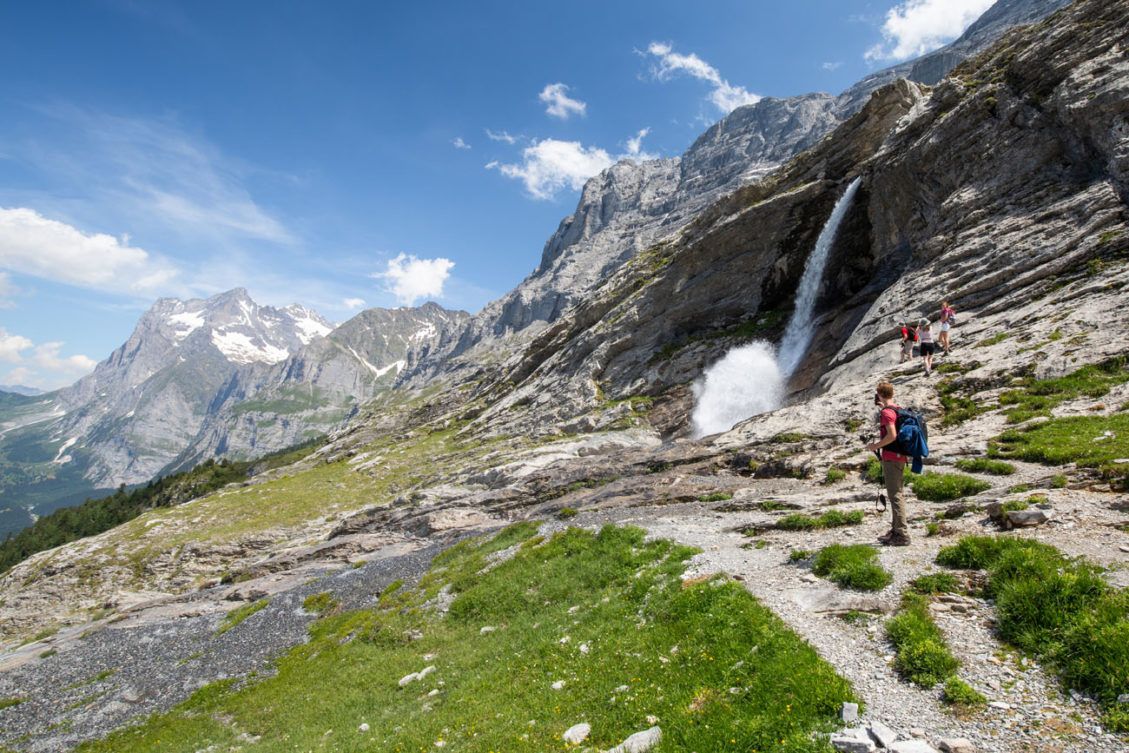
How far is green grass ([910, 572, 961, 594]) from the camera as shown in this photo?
10.8m

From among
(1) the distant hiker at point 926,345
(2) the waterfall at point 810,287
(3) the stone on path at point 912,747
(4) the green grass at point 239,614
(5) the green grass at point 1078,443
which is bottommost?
(4) the green grass at point 239,614

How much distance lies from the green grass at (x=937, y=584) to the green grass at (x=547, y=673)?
3077 mm

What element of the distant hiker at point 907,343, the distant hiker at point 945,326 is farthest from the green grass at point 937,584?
the distant hiker at point 907,343

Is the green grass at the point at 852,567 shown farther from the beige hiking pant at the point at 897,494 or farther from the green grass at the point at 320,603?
the green grass at the point at 320,603

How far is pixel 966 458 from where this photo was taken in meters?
20.3

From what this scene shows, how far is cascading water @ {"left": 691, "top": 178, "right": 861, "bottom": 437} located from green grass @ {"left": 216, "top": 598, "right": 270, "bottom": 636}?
39.4 m

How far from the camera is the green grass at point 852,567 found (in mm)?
12002

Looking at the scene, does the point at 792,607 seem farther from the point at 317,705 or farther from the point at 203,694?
the point at 203,694

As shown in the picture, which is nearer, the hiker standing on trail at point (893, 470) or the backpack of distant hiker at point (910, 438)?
the backpack of distant hiker at point (910, 438)

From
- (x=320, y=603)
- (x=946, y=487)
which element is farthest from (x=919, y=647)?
(x=320, y=603)

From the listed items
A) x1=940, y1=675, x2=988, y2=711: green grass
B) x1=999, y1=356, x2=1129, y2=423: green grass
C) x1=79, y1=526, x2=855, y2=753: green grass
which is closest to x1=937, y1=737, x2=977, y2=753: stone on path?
x1=940, y1=675, x2=988, y2=711: green grass

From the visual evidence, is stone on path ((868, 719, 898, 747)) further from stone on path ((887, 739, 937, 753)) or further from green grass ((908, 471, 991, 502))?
green grass ((908, 471, 991, 502))

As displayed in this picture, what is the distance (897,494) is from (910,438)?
156 centimetres

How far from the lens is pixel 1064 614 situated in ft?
27.7
